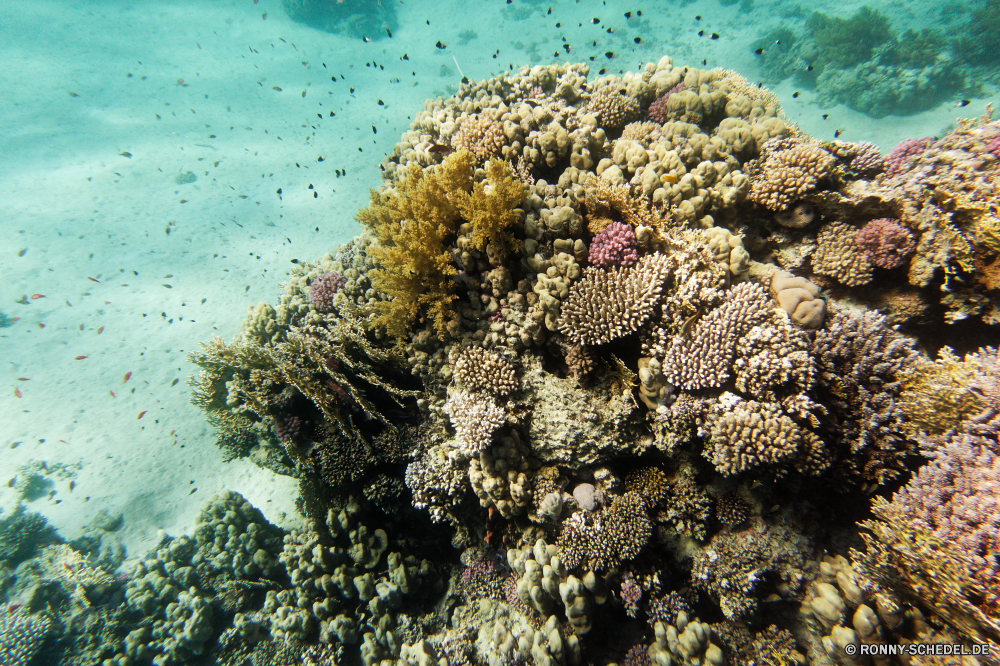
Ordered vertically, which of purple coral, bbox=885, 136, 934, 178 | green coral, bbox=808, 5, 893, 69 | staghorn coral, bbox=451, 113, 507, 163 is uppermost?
green coral, bbox=808, 5, 893, 69

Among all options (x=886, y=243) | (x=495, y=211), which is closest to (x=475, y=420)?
(x=495, y=211)

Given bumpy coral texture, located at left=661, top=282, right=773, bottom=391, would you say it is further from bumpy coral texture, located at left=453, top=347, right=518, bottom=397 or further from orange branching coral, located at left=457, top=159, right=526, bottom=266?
orange branching coral, located at left=457, top=159, right=526, bottom=266

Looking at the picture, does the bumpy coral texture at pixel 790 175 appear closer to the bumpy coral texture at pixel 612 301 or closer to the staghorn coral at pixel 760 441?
the bumpy coral texture at pixel 612 301

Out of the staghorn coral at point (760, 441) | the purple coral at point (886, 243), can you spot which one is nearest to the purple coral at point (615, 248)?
the staghorn coral at point (760, 441)

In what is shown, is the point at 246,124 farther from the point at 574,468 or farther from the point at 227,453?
the point at 574,468

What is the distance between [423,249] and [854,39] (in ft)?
101

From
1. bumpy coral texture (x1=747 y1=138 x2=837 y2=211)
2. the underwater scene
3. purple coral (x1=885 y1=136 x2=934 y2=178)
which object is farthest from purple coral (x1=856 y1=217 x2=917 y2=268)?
purple coral (x1=885 y1=136 x2=934 y2=178)

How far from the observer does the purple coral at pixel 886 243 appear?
436cm

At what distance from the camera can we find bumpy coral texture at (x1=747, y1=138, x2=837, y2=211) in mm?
4707

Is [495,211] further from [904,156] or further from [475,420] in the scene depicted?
[904,156]

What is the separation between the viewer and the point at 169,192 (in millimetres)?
17578

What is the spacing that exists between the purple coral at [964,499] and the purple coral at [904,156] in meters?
3.80

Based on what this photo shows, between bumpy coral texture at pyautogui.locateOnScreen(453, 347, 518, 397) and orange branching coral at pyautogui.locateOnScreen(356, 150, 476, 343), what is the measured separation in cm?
53

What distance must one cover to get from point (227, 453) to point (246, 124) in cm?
2203
